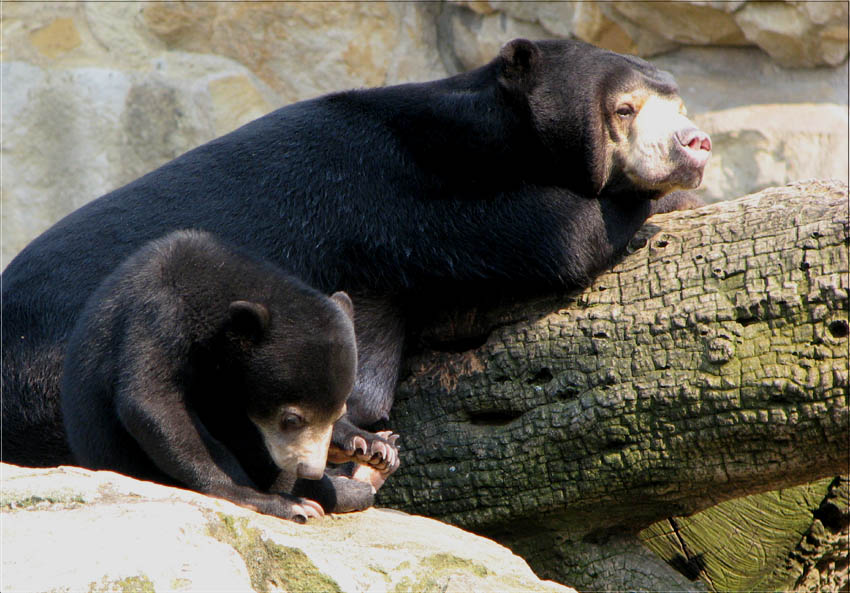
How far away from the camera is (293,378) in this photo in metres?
3.53

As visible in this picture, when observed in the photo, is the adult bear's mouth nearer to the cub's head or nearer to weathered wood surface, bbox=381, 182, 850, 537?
weathered wood surface, bbox=381, 182, 850, 537

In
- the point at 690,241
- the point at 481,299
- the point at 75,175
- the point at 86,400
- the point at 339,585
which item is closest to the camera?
the point at 339,585

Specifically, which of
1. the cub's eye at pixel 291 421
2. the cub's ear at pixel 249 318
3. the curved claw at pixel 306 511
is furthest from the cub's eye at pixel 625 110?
the curved claw at pixel 306 511

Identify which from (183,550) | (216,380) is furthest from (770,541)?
(183,550)

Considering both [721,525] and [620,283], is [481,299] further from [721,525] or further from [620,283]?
[721,525]

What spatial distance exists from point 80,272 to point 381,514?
1706mm

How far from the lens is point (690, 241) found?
4129 mm

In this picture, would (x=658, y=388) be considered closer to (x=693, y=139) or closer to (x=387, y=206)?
(x=693, y=139)

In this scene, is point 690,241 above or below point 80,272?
above

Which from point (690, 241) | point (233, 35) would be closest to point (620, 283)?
point (690, 241)

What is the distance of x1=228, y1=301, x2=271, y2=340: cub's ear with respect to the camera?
350 cm

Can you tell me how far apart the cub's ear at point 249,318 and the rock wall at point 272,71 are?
4407 mm

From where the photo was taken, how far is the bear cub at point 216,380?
347 centimetres

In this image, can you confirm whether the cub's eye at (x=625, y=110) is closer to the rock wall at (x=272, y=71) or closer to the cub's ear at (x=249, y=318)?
the cub's ear at (x=249, y=318)
